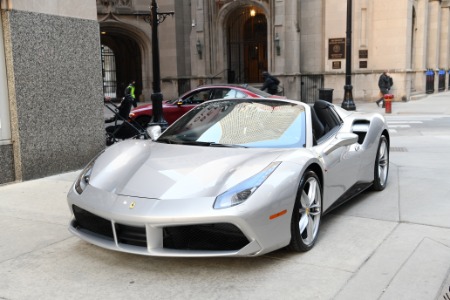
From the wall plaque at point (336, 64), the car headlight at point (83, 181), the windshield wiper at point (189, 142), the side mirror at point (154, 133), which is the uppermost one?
the wall plaque at point (336, 64)

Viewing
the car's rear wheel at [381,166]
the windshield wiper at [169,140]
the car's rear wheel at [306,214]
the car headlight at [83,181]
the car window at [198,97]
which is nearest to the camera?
the car's rear wheel at [306,214]

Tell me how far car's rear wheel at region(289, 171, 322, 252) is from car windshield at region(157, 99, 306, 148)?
45cm

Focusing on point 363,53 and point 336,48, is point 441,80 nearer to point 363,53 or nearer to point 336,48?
point 363,53

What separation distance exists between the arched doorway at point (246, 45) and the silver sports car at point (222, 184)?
75.3ft

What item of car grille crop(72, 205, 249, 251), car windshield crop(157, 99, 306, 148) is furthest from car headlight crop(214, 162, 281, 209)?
car windshield crop(157, 99, 306, 148)

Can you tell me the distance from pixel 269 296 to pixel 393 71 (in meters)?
23.4

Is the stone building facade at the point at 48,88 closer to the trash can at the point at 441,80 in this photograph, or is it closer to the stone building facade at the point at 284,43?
the stone building facade at the point at 284,43

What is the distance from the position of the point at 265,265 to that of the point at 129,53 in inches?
1166

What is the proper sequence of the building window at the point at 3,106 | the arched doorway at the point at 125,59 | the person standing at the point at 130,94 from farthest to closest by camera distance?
the arched doorway at the point at 125,59, the person standing at the point at 130,94, the building window at the point at 3,106

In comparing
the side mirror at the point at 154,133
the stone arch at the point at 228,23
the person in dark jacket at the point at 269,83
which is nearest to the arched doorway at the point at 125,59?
the stone arch at the point at 228,23

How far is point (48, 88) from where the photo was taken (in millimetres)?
7684

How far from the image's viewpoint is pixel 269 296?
11.6 feet

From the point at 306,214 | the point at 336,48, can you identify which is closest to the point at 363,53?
the point at 336,48

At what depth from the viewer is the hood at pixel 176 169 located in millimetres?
3947
